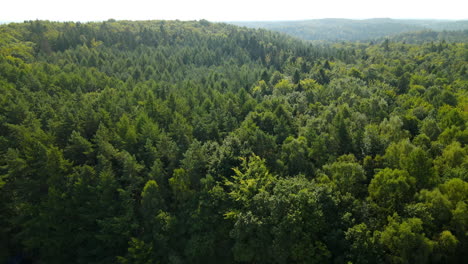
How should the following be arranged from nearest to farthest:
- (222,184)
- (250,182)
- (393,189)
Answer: (393,189)
(250,182)
(222,184)

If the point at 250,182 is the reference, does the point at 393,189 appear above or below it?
above

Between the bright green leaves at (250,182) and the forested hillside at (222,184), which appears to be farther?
the bright green leaves at (250,182)

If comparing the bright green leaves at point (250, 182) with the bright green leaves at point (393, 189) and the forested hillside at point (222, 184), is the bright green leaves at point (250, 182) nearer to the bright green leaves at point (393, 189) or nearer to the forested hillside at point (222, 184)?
the forested hillside at point (222, 184)

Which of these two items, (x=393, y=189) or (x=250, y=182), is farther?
(x=250, y=182)

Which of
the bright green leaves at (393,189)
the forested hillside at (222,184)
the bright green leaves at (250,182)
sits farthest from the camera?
the bright green leaves at (250,182)

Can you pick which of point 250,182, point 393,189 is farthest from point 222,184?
point 393,189

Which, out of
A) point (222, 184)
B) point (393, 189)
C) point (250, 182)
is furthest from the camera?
point (222, 184)

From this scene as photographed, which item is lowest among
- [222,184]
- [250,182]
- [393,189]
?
[222,184]

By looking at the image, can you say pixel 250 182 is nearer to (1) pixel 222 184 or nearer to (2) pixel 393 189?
(1) pixel 222 184

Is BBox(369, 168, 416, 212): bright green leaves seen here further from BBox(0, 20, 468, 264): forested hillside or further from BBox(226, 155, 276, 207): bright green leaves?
BBox(226, 155, 276, 207): bright green leaves

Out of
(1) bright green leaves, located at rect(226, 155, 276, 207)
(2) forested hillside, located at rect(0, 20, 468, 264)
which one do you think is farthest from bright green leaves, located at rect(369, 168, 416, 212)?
(1) bright green leaves, located at rect(226, 155, 276, 207)

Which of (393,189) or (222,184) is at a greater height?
(393,189)

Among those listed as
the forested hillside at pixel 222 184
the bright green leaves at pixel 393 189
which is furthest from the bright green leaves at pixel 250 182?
the bright green leaves at pixel 393 189
